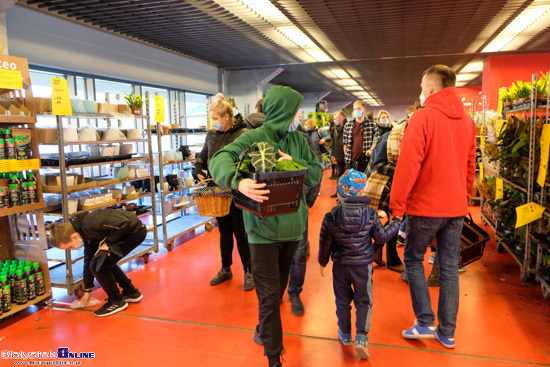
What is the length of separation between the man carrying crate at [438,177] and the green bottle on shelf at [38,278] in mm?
3155

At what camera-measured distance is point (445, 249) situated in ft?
9.09

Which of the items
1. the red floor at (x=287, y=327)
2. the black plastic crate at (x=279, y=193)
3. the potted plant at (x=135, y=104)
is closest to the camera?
the black plastic crate at (x=279, y=193)

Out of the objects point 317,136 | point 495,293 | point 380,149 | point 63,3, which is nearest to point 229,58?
point 317,136

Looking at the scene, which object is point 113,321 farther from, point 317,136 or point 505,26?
point 505,26

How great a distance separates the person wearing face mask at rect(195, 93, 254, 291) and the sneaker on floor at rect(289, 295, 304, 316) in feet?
1.98

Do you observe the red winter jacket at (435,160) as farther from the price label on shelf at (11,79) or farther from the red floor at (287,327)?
the price label on shelf at (11,79)

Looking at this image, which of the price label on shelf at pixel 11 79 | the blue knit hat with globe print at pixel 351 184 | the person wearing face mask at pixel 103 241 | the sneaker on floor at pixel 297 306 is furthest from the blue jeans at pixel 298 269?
the price label on shelf at pixel 11 79

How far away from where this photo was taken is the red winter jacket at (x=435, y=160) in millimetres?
2613

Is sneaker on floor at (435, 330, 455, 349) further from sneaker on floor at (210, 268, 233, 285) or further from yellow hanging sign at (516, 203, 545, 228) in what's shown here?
sneaker on floor at (210, 268, 233, 285)

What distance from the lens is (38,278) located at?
12.2 feet

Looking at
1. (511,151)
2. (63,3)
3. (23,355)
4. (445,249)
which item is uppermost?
(63,3)

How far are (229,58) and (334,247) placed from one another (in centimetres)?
886

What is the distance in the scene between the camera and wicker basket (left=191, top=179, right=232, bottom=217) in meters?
3.76

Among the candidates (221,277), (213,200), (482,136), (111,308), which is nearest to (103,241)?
(111,308)
